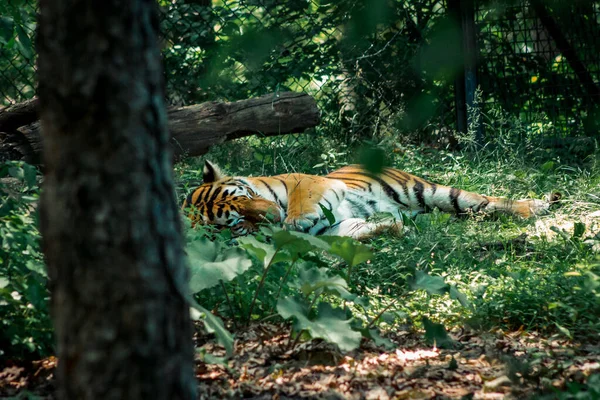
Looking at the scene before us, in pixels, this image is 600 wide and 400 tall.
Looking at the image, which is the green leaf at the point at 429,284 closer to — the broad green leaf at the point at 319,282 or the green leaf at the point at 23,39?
the broad green leaf at the point at 319,282

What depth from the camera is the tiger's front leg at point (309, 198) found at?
5.05m

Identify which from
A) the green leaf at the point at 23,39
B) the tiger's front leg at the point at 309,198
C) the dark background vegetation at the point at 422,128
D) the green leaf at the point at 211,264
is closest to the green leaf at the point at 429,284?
the dark background vegetation at the point at 422,128

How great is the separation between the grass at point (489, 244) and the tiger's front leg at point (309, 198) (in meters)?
0.60

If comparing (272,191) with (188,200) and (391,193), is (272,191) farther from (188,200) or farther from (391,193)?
(391,193)

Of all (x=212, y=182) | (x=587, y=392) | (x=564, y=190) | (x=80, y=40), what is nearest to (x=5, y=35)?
(x=212, y=182)

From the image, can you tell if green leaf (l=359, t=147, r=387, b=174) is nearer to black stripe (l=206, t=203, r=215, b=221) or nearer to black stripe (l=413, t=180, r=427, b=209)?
black stripe (l=206, t=203, r=215, b=221)

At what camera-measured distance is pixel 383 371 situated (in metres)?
2.56

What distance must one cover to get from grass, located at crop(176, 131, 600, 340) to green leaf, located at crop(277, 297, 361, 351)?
38 centimetres

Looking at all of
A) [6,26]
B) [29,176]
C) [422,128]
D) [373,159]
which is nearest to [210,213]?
[422,128]

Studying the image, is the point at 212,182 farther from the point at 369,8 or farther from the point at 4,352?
the point at 369,8

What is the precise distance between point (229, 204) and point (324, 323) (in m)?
2.58

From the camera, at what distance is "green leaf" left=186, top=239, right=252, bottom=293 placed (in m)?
2.57

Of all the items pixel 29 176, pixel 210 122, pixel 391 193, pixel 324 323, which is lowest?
pixel 391 193

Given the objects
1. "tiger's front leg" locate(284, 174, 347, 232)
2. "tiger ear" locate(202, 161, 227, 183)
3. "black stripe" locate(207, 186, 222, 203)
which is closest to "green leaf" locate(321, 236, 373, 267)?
"tiger's front leg" locate(284, 174, 347, 232)
